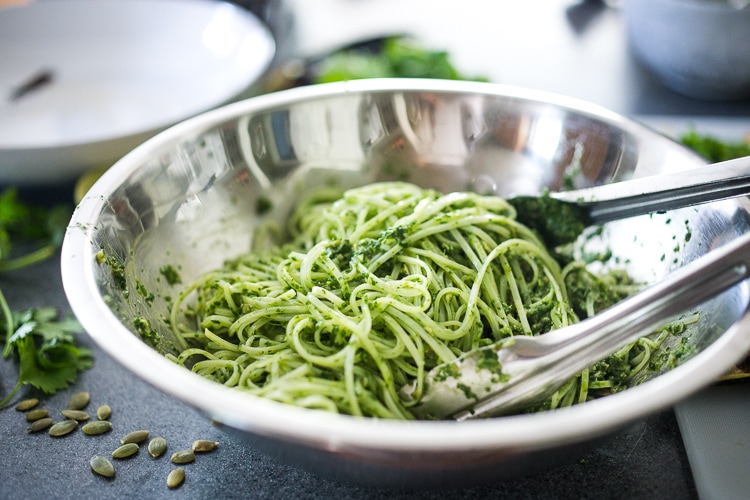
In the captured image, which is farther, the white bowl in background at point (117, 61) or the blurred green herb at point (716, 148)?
the white bowl in background at point (117, 61)

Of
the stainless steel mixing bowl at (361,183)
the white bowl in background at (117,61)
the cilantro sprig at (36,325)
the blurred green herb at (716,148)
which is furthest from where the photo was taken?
the white bowl in background at (117,61)

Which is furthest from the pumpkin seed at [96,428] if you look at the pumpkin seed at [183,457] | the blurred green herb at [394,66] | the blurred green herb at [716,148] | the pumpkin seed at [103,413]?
→ the blurred green herb at [716,148]

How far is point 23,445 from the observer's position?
1672 mm

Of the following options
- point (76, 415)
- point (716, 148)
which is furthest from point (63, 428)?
point (716, 148)

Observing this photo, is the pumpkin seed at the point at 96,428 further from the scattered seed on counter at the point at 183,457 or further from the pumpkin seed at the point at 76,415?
the scattered seed on counter at the point at 183,457

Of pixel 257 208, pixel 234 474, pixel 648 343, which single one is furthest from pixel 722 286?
pixel 257 208

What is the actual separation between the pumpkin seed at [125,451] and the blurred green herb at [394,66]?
195cm

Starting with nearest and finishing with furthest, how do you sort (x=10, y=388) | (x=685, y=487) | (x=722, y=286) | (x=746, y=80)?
(x=722, y=286)
(x=685, y=487)
(x=10, y=388)
(x=746, y=80)

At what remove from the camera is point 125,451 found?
163 cm

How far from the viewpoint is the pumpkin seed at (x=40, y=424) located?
1.71 meters

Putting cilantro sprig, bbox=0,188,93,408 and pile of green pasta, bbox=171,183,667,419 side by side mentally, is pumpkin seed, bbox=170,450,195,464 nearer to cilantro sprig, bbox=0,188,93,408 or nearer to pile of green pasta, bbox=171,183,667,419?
pile of green pasta, bbox=171,183,667,419

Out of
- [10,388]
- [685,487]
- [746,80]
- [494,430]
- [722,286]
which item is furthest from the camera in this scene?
[746,80]

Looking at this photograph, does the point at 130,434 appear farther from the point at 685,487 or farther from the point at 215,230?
the point at 685,487

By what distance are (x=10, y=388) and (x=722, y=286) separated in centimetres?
193
